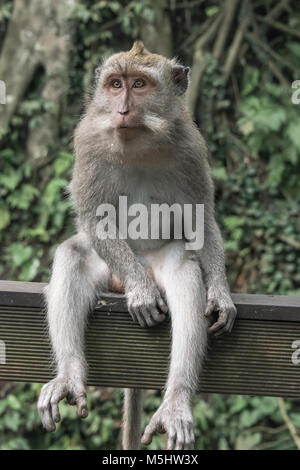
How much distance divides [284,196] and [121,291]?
3.93 metres

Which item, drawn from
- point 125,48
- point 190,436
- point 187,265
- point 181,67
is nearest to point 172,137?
point 181,67

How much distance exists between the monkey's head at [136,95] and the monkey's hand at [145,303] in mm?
709

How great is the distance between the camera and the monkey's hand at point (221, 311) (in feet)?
9.73

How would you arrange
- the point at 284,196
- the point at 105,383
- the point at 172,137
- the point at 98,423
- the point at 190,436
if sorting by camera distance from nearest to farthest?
1. the point at 190,436
2. the point at 105,383
3. the point at 172,137
4. the point at 98,423
5. the point at 284,196

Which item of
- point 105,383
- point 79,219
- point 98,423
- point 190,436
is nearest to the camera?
point 190,436

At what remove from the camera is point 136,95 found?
126 inches

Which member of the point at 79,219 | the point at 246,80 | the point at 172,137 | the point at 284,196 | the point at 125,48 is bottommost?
the point at 79,219

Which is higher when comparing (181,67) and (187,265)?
(181,67)

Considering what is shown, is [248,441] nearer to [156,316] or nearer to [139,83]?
[156,316]

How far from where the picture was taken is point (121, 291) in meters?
3.47

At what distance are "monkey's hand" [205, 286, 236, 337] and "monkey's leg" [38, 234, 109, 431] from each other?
1.84ft

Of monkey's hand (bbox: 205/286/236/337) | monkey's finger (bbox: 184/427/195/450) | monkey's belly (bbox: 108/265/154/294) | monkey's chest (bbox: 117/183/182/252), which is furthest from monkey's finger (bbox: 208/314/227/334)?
monkey's chest (bbox: 117/183/182/252)
